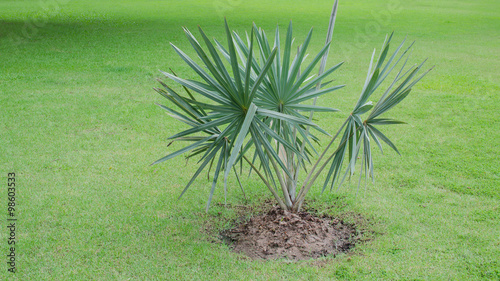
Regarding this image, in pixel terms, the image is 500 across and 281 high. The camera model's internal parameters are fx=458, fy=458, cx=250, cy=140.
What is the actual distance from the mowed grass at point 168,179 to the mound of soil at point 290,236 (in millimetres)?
119

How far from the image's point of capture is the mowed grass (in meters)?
3.13

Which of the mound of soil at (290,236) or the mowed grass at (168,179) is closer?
the mowed grass at (168,179)

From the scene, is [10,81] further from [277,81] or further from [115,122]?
[277,81]

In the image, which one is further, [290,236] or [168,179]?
[168,179]

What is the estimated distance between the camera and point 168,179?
446 cm

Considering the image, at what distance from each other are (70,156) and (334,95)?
4.00 metres

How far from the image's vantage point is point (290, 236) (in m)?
3.36

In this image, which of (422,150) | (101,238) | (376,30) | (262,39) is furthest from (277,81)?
(376,30)

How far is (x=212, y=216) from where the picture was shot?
149 inches

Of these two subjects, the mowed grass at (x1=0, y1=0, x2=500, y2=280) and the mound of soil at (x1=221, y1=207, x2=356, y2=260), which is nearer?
the mowed grass at (x1=0, y1=0, x2=500, y2=280)

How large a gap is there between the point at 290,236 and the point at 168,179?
1.59 metres

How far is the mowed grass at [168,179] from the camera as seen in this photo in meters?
3.13

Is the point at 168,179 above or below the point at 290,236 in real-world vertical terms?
above

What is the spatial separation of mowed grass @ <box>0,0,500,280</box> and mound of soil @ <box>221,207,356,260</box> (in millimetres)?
119
